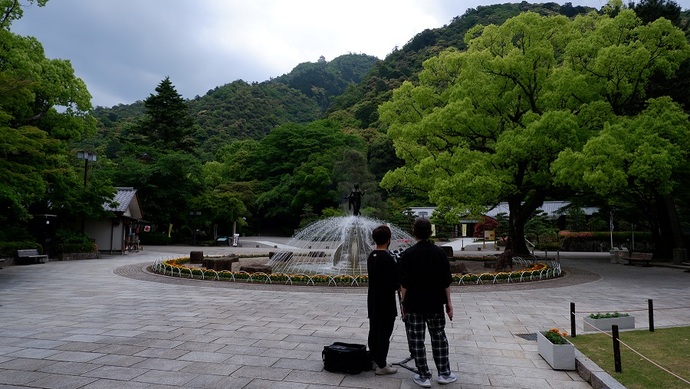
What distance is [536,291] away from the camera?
1298 cm

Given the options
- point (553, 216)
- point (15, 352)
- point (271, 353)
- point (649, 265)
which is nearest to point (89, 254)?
point (15, 352)

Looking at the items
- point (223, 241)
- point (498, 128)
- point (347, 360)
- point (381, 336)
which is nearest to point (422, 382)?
point (381, 336)

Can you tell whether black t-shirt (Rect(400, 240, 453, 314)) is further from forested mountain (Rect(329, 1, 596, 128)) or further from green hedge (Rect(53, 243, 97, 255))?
forested mountain (Rect(329, 1, 596, 128))

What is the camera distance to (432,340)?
16.3ft

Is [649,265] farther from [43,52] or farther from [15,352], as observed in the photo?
[43,52]

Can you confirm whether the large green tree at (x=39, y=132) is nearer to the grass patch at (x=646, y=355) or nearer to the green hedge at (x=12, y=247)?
the green hedge at (x=12, y=247)

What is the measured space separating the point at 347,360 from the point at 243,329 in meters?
3.05

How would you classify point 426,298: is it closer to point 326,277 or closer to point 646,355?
point 646,355

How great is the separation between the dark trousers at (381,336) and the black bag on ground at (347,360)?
0.14 meters

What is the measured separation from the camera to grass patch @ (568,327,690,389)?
15.9ft

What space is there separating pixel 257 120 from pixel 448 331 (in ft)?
284

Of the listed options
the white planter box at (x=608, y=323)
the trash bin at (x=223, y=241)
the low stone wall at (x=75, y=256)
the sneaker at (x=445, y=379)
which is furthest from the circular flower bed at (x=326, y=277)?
the trash bin at (x=223, y=241)

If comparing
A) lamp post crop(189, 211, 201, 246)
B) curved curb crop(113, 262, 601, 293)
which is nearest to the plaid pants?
curved curb crop(113, 262, 601, 293)

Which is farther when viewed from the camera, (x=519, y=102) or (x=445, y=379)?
(x=519, y=102)
